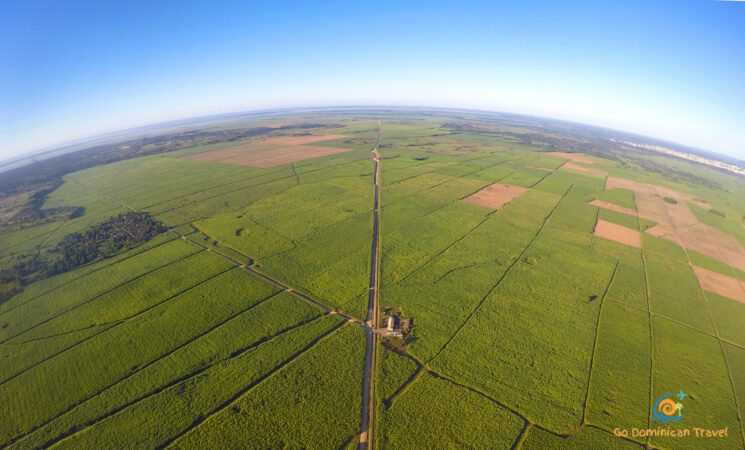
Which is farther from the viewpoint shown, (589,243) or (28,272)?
(589,243)

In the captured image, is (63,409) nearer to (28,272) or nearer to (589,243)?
(28,272)

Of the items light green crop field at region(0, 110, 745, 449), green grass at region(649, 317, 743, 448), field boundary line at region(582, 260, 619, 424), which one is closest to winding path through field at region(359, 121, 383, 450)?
light green crop field at region(0, 110, 745, 449)

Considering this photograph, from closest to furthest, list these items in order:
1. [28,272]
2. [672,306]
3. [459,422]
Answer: [459,422] → [672,306] → [28,272]

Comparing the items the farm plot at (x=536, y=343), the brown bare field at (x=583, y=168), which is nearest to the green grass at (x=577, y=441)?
the farm plot at (x=536, y=343)

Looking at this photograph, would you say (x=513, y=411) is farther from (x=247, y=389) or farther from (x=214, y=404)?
(x=214, y=404)

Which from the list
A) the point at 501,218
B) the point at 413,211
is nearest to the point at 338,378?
the point at 413,211

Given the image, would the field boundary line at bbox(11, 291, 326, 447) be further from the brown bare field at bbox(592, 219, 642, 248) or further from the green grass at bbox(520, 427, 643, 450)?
the brown bare field at bbox(592, 219, 642, 248)

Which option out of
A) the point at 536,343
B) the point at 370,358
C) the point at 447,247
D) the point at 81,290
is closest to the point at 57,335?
the point at 81,290
